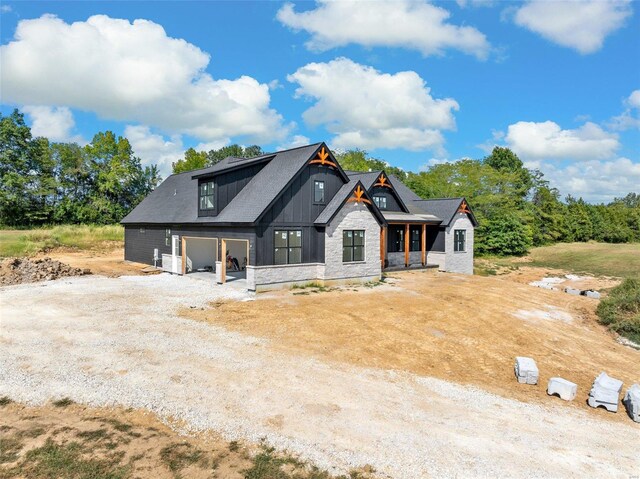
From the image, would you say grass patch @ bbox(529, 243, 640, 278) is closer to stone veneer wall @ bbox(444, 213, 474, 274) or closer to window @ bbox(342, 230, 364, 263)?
stone veneer wall @ bbox(444, 213, 474, 274)

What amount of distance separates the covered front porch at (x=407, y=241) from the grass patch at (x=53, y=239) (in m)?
28.8

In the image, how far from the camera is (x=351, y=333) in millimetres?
12688

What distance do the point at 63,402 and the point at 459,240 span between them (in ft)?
95.5

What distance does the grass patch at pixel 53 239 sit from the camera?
1291 inches

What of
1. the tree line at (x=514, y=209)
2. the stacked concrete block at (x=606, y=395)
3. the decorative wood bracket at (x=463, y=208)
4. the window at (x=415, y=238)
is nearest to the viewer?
the stacked concrete block at (x=606, y=395)

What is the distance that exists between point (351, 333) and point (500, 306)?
28.1 feet

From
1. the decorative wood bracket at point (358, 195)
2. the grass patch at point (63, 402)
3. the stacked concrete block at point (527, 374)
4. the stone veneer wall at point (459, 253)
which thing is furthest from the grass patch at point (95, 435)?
the stone veneer wall at point (459, 253)

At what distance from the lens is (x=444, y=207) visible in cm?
3139

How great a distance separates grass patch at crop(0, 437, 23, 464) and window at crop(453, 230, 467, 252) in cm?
2942

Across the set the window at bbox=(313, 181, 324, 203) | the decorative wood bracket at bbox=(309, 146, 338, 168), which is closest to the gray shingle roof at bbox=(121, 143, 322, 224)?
the decorative wood bracket at bbox=(309, 146, 338, 168)

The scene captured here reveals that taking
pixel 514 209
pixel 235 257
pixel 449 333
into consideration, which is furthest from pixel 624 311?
pixel 514 209

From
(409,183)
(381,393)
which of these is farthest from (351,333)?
(409,183)

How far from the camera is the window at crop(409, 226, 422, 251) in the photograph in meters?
30.5

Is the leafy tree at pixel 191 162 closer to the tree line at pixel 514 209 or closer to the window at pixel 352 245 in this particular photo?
the tree line at pixel 514 209
